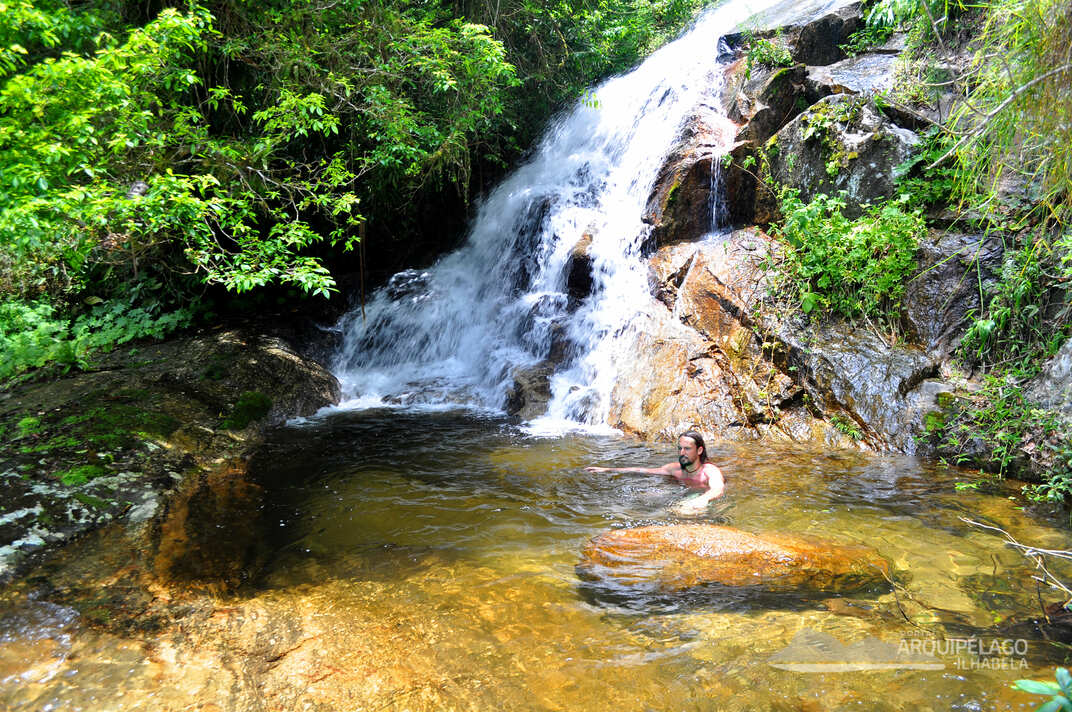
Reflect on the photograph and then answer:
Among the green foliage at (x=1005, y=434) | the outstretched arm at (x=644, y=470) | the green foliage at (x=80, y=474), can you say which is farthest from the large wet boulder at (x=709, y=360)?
the green foliage at (x=80, y=474)

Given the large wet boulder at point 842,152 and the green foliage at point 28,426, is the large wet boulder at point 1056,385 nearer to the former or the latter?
the large wet boulder at point 842,152

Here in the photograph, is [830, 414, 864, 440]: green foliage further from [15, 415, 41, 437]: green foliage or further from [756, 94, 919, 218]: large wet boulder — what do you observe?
[15, 415, 41, 437]: green foliage

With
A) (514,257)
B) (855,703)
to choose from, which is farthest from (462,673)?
(514,257)

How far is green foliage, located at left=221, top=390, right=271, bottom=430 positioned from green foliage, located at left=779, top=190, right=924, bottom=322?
7344 millimetres

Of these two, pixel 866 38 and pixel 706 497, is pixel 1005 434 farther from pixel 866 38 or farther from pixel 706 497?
pixel 866 38

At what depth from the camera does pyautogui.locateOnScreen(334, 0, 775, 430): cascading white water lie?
9.78 m

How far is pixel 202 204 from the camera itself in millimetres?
5043

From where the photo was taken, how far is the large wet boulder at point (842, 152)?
8117 millimetres

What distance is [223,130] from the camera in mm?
8602

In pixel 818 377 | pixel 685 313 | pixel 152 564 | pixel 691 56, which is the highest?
pixel 691 56

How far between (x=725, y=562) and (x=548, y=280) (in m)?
7.73

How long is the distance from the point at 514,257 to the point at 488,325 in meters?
1.61

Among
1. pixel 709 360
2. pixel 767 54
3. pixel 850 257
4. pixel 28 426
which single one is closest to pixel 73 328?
pixel 28 426

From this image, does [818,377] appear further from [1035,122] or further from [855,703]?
[855,703]
